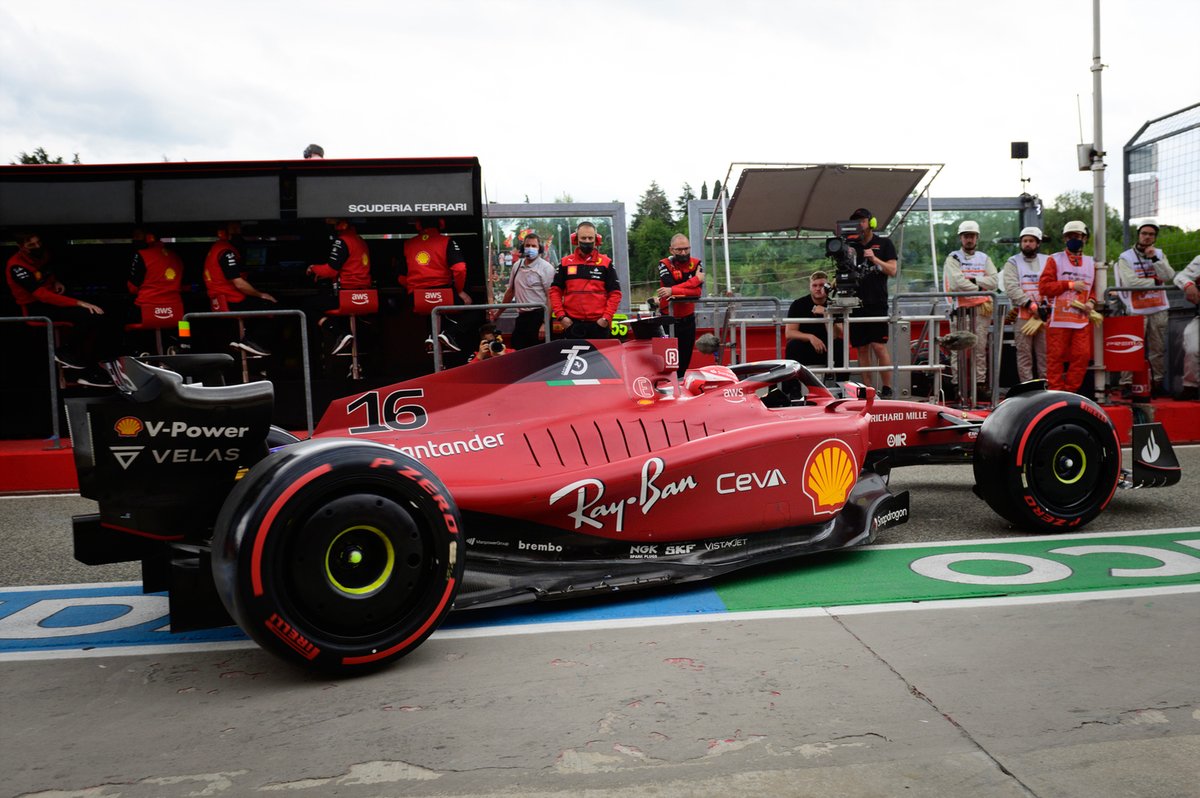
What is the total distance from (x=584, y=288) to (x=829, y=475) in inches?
200

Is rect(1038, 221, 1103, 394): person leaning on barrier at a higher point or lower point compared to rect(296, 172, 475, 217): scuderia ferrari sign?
lower

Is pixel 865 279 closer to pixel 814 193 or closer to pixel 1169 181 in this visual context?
pixel 814 193

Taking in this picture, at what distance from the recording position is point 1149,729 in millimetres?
3016

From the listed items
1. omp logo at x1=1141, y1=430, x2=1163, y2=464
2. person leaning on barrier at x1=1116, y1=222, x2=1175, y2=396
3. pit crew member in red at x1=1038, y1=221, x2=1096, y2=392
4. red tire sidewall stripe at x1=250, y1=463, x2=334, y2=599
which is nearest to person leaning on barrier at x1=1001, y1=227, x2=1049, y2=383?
pit crew member in red at x1=1038, y1=221, x2=1096, y2=392

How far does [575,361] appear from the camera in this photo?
5051 millimetres

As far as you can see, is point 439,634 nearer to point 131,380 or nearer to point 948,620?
point 131,380

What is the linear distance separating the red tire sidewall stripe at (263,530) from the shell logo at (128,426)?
0.69 meters

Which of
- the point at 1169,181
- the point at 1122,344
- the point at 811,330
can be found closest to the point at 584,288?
the point at 811,330

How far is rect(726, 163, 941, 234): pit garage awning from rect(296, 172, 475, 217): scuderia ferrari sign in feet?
13.2

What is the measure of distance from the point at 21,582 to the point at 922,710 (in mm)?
4925

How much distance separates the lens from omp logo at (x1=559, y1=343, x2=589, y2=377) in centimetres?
502

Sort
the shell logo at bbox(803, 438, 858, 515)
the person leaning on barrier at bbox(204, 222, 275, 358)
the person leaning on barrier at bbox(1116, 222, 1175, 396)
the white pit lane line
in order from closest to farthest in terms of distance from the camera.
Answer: the white pit lane line, the shell logo at bbox(803, 438, 858, 515), the person leaning on barrier at bbox(204, 222, 275, 358), the person leaning on barrier at bbox(1116, 222, 1175, 396)

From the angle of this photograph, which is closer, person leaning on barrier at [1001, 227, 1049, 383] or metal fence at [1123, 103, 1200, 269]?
person leaning on barrier at [1001, 227, 1049, 383]

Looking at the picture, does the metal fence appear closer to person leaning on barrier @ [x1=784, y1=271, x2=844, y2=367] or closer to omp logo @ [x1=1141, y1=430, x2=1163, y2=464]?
person leaning on barrier @ [x1=784, y1=271, x2=844, y2=367]
